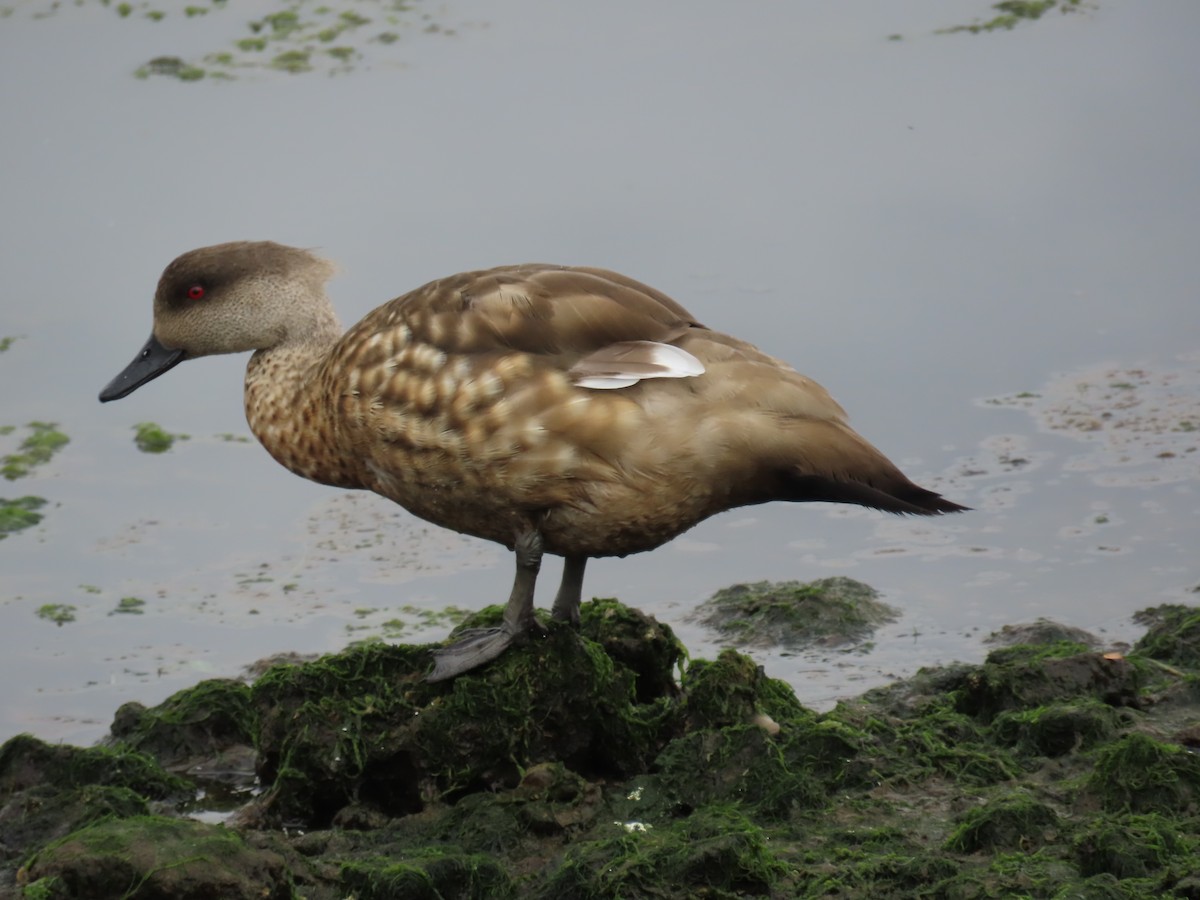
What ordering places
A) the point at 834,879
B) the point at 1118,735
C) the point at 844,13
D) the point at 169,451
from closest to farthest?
1. the point at 834,879
2. the point at 1118,735
3. the point at 169,451
4. the point at 844,13

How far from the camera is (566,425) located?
5.78 m

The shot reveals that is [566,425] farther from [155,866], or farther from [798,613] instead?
[798,613]

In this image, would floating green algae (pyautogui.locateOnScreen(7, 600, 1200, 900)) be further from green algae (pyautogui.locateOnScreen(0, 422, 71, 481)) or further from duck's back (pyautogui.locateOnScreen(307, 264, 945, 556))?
green algae (pyautogui.locateOnScreen(0, 422, 71, 481))

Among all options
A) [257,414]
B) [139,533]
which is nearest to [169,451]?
[139,533]

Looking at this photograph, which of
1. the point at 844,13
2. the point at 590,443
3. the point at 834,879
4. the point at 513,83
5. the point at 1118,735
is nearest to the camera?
the point at 834,879

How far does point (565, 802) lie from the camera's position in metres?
5.87

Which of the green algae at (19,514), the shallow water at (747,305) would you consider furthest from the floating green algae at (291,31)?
the green algae at (19,514)

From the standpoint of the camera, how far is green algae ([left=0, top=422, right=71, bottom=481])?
9.40m

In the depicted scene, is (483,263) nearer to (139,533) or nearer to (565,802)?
(139,533)

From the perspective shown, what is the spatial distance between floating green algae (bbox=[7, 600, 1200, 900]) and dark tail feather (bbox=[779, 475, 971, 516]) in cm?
73

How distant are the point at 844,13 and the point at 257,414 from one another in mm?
7453

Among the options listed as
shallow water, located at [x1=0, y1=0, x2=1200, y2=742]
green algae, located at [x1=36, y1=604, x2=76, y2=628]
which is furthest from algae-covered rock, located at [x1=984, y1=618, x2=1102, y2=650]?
green algae, located at [x1=36, y1=604, x2=76, y2=628]

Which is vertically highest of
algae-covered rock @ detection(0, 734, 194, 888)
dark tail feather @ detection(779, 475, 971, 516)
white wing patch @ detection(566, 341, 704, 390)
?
white wing patch @ detection(566, 341, 704, 390)

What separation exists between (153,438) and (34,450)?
1.95 feet
